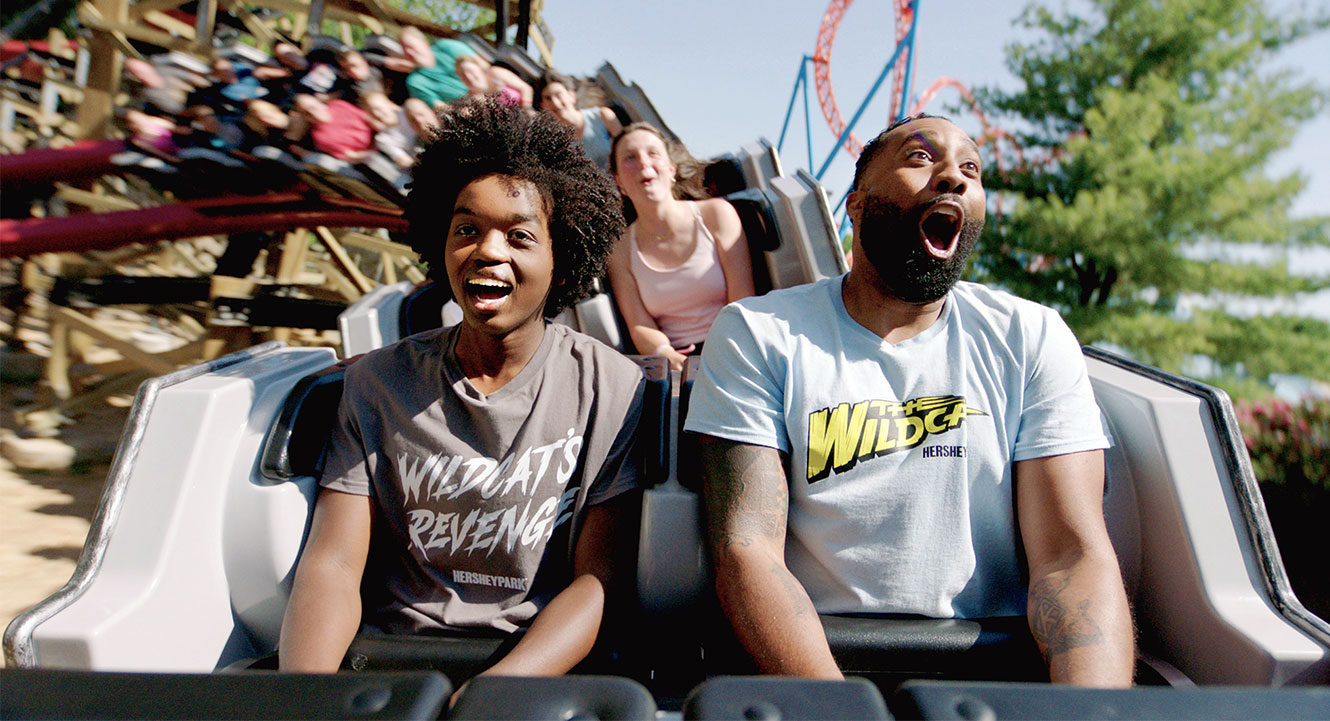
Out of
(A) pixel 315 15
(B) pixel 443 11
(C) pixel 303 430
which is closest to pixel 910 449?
(C) pixel 303 430

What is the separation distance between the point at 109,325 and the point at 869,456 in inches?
274

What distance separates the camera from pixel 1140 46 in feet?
25.2

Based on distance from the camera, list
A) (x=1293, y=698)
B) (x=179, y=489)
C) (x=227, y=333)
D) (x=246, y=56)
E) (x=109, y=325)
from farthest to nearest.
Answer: (x=109, y=325)
(x=246, y=56)
(x=227, y=333)
(x=179, y=489)
(x=1293, y=698)

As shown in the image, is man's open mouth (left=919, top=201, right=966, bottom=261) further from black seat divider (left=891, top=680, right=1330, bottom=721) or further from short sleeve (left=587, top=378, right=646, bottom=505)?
black seat divider (left=891, top=680, right=1330, bottom=721)

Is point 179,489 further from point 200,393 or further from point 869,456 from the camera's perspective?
point 869,456

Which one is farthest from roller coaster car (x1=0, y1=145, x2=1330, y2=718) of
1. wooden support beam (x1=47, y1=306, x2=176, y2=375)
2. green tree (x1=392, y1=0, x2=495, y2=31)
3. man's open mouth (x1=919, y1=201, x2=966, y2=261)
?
green tree (x1=392, y1=0, x2=495, y2=31)

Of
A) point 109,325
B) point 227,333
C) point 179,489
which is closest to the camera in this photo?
point 179,489

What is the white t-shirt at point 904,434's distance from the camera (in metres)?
1.19

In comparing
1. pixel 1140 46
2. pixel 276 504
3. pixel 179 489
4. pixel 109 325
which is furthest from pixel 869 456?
pixel 1140 46

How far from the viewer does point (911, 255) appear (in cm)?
127

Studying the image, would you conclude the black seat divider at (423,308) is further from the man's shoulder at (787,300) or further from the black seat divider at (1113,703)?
the black seat divider at (1113,703)

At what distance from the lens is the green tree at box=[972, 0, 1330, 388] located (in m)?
6.92

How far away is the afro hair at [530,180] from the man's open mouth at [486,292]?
7.6 inches

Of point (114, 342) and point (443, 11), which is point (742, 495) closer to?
point (114, 342)
